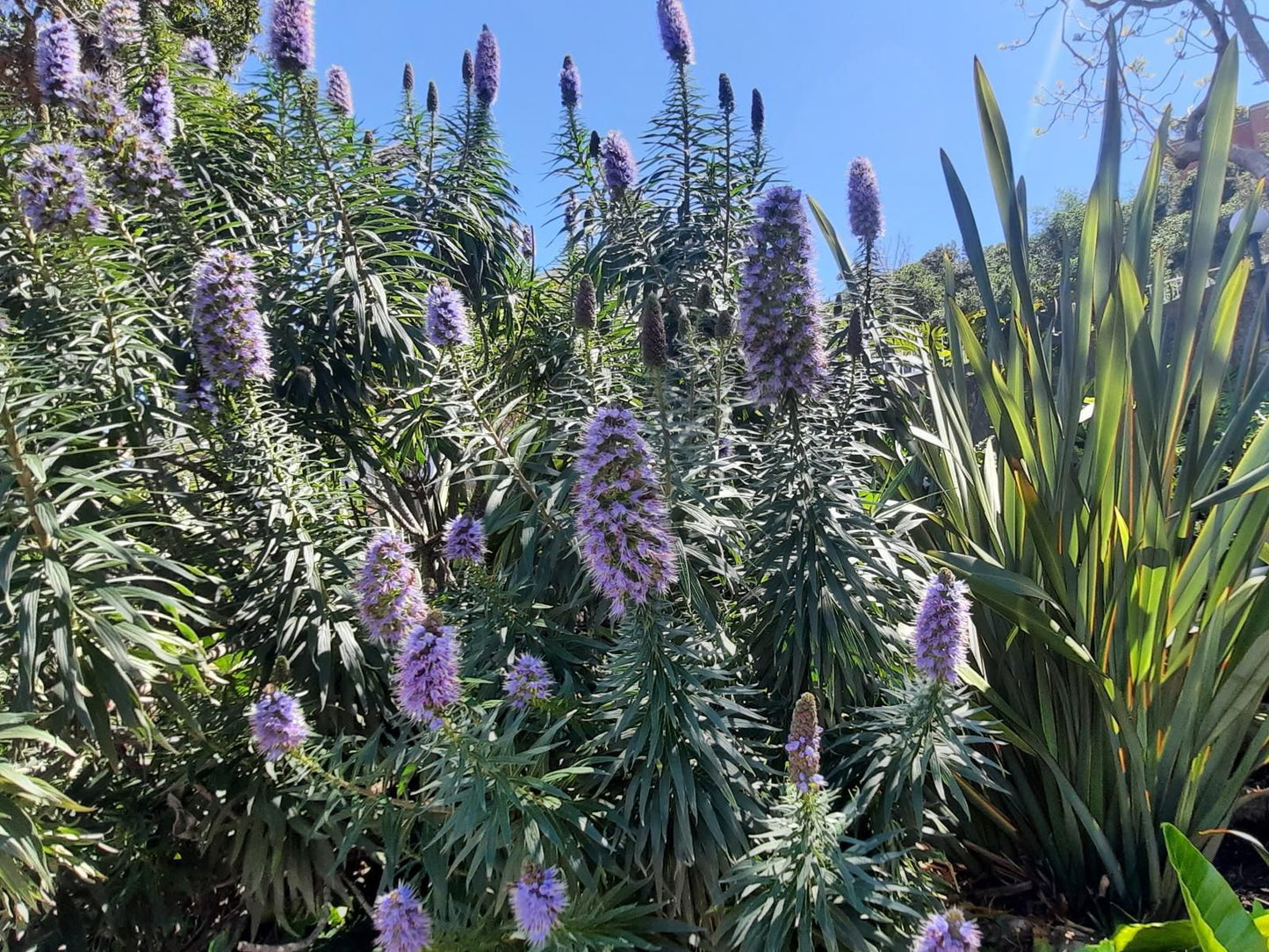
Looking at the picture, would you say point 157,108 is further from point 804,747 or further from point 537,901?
point 804,747

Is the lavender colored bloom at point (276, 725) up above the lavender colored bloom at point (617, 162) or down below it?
below

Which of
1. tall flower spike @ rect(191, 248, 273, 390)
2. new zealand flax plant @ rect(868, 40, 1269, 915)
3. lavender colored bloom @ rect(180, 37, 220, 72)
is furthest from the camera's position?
lavender colored bloom @ rect(180, 37, 220, 72)

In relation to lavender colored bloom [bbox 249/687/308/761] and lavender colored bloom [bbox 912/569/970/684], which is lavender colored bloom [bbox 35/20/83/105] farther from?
lavender colored bloom [bbox 912/569/970/684]

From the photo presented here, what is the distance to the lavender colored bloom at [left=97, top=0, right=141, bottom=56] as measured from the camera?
323 centimetres

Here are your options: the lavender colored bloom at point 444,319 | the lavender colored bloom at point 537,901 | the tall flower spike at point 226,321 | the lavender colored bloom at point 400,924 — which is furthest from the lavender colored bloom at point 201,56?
the lavender colored bloom at point 537,901

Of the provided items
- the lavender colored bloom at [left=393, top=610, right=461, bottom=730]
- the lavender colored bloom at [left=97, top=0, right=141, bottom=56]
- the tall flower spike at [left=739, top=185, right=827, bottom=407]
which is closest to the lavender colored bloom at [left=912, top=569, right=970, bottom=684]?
the tall flower spike at [left=739, top=185, right=827, bottom=407]

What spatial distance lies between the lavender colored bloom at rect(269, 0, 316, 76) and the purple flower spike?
1180 mm

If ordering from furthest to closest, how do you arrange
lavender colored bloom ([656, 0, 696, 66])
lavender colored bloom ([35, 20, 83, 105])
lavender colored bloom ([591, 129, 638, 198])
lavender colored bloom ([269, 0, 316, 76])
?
lavender colored bloom ([656, 0, 696, 66])
lavender colored bloom ([591, 129, 638, 198])
lavender colored bloom ([269, 0, 316, 76])
lavender colored bloom ([35, 20, 83, 105])

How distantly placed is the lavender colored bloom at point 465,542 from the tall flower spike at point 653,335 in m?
0.70

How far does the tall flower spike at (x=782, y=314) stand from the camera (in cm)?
223

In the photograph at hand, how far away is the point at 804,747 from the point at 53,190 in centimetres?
267

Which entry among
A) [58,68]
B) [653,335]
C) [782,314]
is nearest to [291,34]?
[58,68]

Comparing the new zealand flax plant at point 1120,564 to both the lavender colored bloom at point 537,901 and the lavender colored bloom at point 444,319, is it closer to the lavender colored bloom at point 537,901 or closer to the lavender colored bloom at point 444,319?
the lavender colored bloom at point 537,901

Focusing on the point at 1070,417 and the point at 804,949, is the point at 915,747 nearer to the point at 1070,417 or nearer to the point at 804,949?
the point at 804,949
